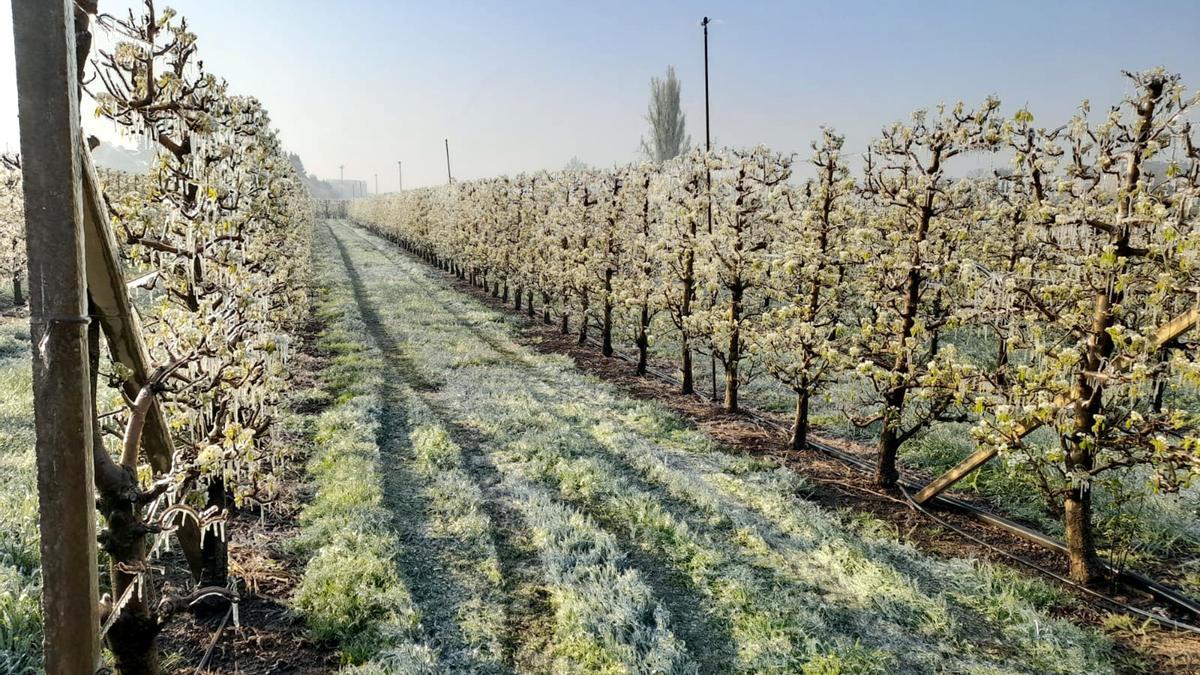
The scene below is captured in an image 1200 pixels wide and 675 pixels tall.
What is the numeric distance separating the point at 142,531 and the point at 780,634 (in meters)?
5.00

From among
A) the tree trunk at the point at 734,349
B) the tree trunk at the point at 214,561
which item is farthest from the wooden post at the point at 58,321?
the tree trunk at the point at 734,349

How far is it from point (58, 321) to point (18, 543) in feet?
21.5

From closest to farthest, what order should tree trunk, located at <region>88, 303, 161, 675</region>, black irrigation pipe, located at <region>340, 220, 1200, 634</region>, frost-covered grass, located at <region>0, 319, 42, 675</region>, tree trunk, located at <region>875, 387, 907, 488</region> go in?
tree trunk, located at <region>88, 303, 161, 675</region>, frost-covered grass, located at <region>0, 319, 42, 675</region>, black irrigation pipe, located at <region>340, 220, 1200, 634</region>, tree trunk, located at <region>875, 387, 907, 488</region>

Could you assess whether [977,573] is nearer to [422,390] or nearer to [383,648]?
[383,648]

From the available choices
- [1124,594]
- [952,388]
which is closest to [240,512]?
[952,388]

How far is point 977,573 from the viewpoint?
6988 mm

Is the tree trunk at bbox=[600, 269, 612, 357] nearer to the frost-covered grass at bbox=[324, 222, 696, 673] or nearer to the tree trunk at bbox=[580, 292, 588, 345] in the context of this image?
the tree trunk at bbox=[580, 292, 588, 345]

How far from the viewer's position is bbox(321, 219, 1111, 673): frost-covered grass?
565 cm

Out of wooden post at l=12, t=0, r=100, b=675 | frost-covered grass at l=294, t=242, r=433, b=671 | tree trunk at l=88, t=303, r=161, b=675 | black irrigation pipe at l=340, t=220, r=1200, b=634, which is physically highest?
wooden post at l=12, t=0, r=100, b=675

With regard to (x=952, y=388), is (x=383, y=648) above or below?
below

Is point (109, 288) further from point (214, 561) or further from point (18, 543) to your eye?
point (18, 543)

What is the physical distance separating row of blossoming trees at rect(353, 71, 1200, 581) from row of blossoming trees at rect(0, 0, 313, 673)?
673 centimetres

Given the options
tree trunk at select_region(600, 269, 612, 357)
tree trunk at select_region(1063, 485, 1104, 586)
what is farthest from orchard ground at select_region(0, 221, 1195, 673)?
tree trunk at select_region(600, 269, 612, 357)

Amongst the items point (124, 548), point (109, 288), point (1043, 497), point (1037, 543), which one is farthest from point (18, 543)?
point (1043, 497)
